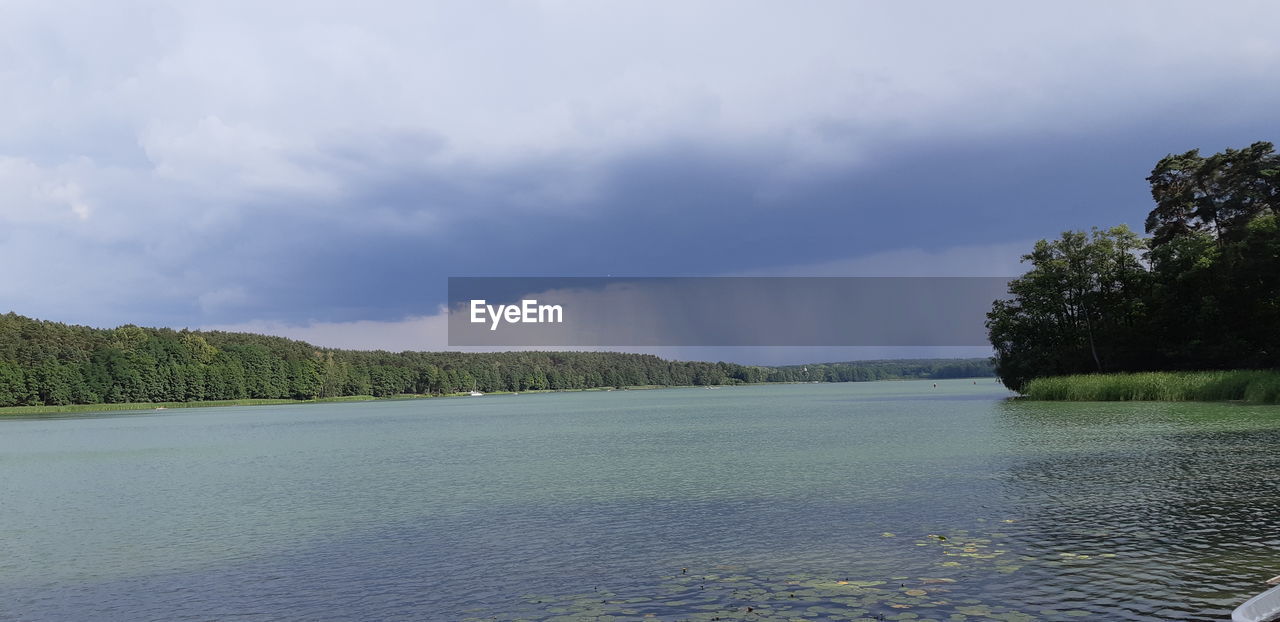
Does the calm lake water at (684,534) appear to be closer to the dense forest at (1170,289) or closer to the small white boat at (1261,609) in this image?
the small white boat at (1261,609)

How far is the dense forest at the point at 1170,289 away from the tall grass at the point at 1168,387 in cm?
835

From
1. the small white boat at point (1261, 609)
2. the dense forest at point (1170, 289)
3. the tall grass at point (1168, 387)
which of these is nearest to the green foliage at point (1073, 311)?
the dense forest at point (1170, 289)

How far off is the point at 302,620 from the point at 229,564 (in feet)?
18.2

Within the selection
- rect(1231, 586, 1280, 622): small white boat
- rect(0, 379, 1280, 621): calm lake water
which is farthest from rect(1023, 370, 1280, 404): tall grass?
rect(1231, 586, 1280, 622): small white boat

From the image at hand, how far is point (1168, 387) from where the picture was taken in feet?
207

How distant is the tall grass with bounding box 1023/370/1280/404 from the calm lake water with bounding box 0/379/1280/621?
69.3ft

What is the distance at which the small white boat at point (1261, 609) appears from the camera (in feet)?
30.5

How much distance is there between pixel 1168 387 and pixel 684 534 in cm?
5866

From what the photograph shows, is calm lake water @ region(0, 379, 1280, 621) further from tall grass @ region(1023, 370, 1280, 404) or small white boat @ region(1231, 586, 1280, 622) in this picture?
tall grass @ region(1023, 370, 1280, 404)

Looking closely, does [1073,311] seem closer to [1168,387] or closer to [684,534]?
[1168,387]

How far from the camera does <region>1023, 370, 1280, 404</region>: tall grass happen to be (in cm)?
5459

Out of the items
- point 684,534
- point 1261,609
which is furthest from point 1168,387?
point 1261,609

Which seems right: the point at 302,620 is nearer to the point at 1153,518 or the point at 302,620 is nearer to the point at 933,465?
the point at 1153,518

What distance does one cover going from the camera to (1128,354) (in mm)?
79875
